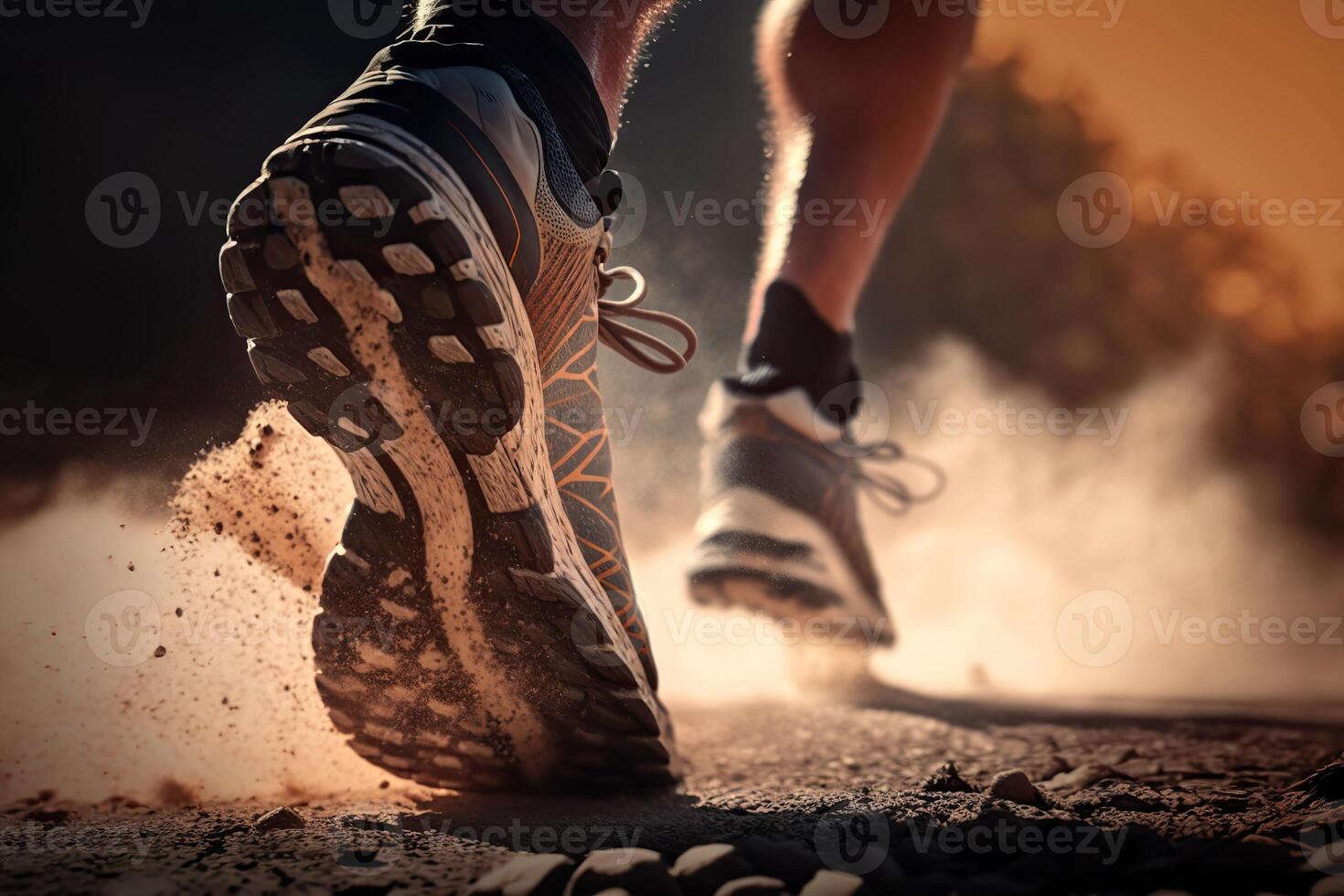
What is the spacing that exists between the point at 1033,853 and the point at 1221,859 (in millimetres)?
107

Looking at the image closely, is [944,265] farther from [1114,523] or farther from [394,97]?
[394,97]

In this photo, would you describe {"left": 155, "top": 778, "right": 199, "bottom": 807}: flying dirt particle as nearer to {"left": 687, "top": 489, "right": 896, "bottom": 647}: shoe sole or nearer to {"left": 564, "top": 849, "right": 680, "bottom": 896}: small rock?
{"left": 564, "top": 849, "right": 680, "bottom": 896}: small rock

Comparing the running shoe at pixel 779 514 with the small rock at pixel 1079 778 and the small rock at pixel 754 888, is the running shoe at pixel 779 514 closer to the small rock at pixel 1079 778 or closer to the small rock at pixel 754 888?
the small rock at pixel 1079 778

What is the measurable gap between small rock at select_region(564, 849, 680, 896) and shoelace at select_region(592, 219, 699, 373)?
0.71 metres

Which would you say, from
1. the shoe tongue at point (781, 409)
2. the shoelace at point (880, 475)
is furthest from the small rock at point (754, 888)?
the shoelace at point (880, 475)

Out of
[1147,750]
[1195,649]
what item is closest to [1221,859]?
[1147,750]

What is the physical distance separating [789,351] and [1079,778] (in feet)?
2.23

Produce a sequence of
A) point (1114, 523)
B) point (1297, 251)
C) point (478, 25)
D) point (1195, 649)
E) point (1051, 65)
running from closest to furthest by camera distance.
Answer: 1. point (478, 25)
2. point (1195, 649)
3. point (1114, 523)
4. point (1297, 251)
5. point (1051, 65)

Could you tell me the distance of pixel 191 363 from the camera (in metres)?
1.01

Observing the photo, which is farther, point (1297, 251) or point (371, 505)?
point (1297, 251)

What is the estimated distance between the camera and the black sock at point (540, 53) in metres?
0.79

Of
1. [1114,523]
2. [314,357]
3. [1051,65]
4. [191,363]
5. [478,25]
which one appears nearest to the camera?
[314,357]

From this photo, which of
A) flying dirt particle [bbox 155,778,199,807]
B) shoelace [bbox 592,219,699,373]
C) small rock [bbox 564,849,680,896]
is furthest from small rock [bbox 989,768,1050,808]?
flying dirt particle [bbox 155,778,199,807]

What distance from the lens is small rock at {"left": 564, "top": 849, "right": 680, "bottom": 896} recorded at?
0.52m
